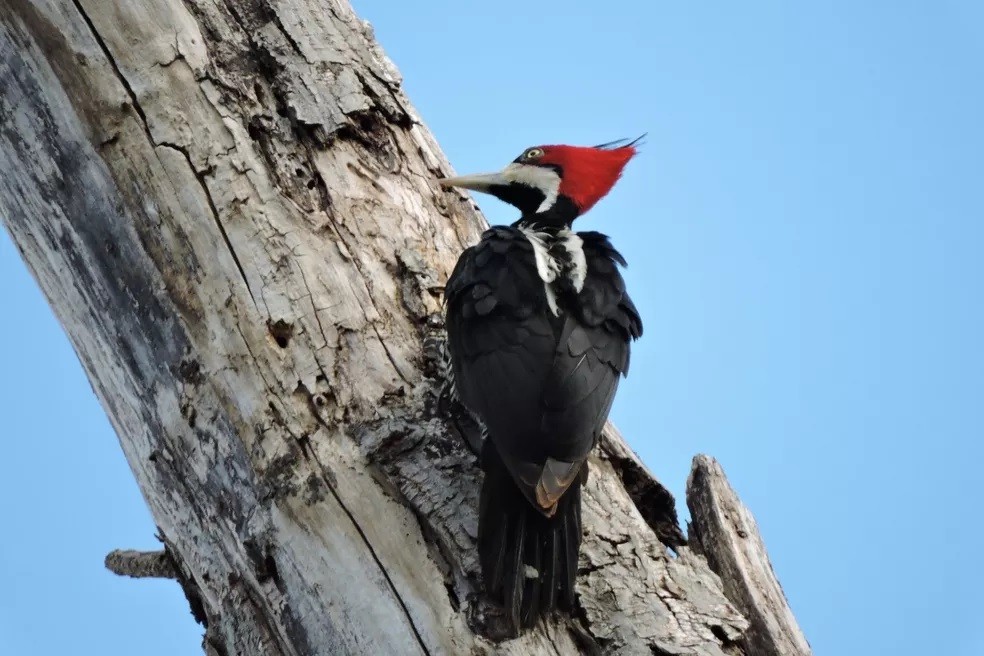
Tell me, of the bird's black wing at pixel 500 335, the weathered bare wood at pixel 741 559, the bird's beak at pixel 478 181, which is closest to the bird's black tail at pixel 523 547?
the bird's black wing at pixel 500 335

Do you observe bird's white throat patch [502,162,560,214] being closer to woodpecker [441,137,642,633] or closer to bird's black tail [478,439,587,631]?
woodpecker [441,137,642,633]

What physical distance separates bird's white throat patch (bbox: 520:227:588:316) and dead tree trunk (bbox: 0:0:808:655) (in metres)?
0.31

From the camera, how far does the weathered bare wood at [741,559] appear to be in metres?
3.24

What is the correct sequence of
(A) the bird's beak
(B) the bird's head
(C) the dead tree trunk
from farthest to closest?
(B) the bird's head < (A) the bird's beak < (C) the dead tree trunk

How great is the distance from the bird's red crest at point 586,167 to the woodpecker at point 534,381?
2.11 ft

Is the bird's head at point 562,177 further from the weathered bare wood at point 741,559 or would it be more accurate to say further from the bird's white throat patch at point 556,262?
the weathered bare wood at point 741,559

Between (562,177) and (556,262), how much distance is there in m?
0.95

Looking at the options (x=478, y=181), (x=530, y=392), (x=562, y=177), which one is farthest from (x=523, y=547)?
(x=562, y=177)

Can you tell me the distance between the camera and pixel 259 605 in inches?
122

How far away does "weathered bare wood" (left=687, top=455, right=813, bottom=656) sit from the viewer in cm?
324

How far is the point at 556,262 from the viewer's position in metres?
3.64

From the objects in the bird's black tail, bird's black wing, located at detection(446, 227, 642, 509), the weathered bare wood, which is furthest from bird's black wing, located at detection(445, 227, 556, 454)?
the weathered bare wood

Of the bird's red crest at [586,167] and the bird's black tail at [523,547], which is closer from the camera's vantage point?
the bird's black tail at [523,547]

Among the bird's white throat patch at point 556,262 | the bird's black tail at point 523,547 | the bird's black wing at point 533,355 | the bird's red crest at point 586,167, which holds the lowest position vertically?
the bird's black tail at point 523,547
